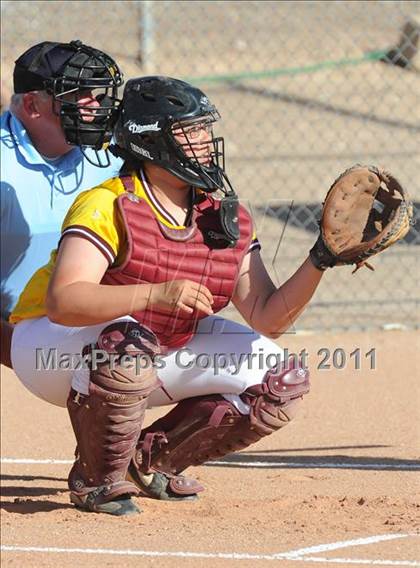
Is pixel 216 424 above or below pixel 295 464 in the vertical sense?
above

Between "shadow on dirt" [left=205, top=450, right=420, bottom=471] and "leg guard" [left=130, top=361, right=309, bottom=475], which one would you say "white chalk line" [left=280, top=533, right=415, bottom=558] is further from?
"shadow on dirt" [left=205, top=450, right=420, bottom=471]

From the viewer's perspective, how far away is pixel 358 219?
3820mm

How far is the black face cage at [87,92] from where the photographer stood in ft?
14.3

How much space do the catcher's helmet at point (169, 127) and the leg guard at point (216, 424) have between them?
691 millimetres

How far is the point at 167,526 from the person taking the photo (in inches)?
149

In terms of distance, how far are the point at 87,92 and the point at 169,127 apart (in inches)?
32.1

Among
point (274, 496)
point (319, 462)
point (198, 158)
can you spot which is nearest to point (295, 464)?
point (319, 462)

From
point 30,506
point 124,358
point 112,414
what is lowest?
point 30,506

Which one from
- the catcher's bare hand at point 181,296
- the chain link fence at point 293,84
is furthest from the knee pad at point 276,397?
the chain link fence at point 293,84

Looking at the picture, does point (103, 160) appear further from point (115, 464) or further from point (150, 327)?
point (115, 464)

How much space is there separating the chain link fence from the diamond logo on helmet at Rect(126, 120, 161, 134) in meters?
3.92

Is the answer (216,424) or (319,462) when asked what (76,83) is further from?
(319,462)

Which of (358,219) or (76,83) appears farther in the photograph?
(76,83)

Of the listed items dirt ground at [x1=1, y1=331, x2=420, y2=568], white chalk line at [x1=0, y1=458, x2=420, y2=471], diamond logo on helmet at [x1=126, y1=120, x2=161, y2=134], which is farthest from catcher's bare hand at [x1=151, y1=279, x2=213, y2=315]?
white chalk line at [x1=0, y1=458, x2=420, y2=471]
